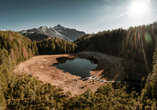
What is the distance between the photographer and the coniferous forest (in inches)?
727

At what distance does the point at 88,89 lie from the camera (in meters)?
22.8

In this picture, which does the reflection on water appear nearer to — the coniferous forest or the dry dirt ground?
the dry dirt ground

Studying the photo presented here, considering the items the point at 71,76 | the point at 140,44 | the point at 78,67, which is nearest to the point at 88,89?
the point at 71,76

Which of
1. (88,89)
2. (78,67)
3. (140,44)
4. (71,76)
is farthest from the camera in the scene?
(140,44)

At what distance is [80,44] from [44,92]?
358 ft

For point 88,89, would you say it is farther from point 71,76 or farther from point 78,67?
→ point 78,67

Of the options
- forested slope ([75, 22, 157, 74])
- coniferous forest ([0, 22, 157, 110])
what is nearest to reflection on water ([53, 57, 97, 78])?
coniferous forest ([0, 22, 157, 110])

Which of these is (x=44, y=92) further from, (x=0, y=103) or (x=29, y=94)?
(x=0, y=103)

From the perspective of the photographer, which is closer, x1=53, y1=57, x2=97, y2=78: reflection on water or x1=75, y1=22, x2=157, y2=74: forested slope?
x1=53, y1=57, x2=97, y2=78: reflection on water

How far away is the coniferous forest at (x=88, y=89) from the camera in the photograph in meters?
18.5

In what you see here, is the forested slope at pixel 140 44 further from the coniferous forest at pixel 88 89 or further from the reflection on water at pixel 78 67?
the reflection on water at pixel 78 67

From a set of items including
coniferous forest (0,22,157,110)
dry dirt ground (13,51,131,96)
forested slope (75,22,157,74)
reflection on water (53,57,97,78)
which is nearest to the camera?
coniferous forest (0,22,157,110)

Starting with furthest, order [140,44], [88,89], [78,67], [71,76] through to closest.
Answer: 1. [140,44]
2. [78,67]
3. [71,76]
4. [88,89]

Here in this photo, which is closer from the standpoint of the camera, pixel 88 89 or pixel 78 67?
pixel 88 89
